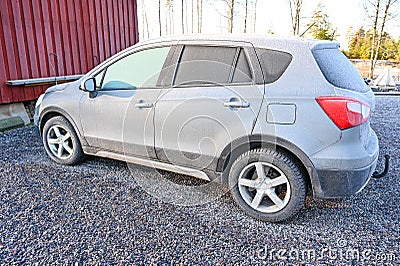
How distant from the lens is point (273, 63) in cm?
235

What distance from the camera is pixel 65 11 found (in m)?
6.23

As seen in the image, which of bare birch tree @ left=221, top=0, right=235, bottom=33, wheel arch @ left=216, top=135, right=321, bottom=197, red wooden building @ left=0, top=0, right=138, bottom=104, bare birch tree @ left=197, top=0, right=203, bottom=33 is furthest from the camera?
bare birch tree @ left=197, top=0, right=203, bottom=33

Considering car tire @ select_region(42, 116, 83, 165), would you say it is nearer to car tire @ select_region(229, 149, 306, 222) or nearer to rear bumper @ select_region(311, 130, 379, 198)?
car tire @ select_region(229, 149, 306, 222)

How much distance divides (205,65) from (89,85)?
1.31m

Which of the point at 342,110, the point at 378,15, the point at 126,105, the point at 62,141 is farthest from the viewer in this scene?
the point at 378,15

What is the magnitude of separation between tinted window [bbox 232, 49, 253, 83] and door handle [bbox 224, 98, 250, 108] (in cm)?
16

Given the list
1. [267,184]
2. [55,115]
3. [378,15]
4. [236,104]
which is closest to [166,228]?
[267,184]

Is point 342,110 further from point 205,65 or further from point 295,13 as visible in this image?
point 295,13

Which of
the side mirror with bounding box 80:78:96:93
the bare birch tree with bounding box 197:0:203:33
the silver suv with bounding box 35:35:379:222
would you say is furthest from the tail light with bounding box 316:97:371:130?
the bare birch tree with bounding box 197:0:203:33

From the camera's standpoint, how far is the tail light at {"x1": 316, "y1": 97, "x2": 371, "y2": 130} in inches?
82.7

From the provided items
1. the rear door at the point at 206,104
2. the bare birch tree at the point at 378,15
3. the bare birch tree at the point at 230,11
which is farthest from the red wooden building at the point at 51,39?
the bare birch tree at the point at 378,15

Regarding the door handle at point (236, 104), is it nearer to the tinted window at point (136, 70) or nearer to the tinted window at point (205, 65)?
the tinted window at point (205, 65)

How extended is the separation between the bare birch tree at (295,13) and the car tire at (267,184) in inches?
592

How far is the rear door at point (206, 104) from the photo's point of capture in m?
2.41
